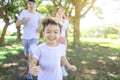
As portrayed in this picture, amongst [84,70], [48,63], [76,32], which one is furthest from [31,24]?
[76,32]

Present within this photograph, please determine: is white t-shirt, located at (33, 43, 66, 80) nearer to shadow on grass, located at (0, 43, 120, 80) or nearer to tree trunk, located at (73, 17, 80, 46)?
shadow on grass, located at (0, 43, 120, 80)

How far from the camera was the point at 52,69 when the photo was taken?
5.70m

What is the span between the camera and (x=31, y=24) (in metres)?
10.1

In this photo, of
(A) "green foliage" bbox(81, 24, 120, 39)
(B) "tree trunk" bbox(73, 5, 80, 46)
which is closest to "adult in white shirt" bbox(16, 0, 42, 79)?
(B) "tree trunk" bbox(73, 5, 80, 46)

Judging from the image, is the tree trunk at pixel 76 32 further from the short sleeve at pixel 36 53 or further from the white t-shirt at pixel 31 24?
the short sleeve at pixel 36 53

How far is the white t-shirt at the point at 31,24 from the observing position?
33.0 feet

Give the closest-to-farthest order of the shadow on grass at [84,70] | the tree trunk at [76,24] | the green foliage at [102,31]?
the shadow on grass at [84,70] < the tree trunk at [76,24] < the green foliage at [102,31]

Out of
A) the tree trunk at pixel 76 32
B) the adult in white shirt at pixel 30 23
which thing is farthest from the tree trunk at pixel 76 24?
the adult in white shirt at pixel 30 23

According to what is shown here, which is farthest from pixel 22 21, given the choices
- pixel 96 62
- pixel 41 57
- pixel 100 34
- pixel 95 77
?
pixel 100 34

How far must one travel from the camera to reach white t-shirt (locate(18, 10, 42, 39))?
1005 centimetres

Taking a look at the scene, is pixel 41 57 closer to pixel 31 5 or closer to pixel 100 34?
pixel 31 5

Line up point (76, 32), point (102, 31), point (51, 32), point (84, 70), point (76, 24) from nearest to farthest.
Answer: point (51, 32) → point (84, 70) → point (76, 24) → point (76, 32) → point (102, 31)

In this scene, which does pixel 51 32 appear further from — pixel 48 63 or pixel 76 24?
pixel 76 24

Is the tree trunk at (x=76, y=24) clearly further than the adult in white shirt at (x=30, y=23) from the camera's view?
Yes
